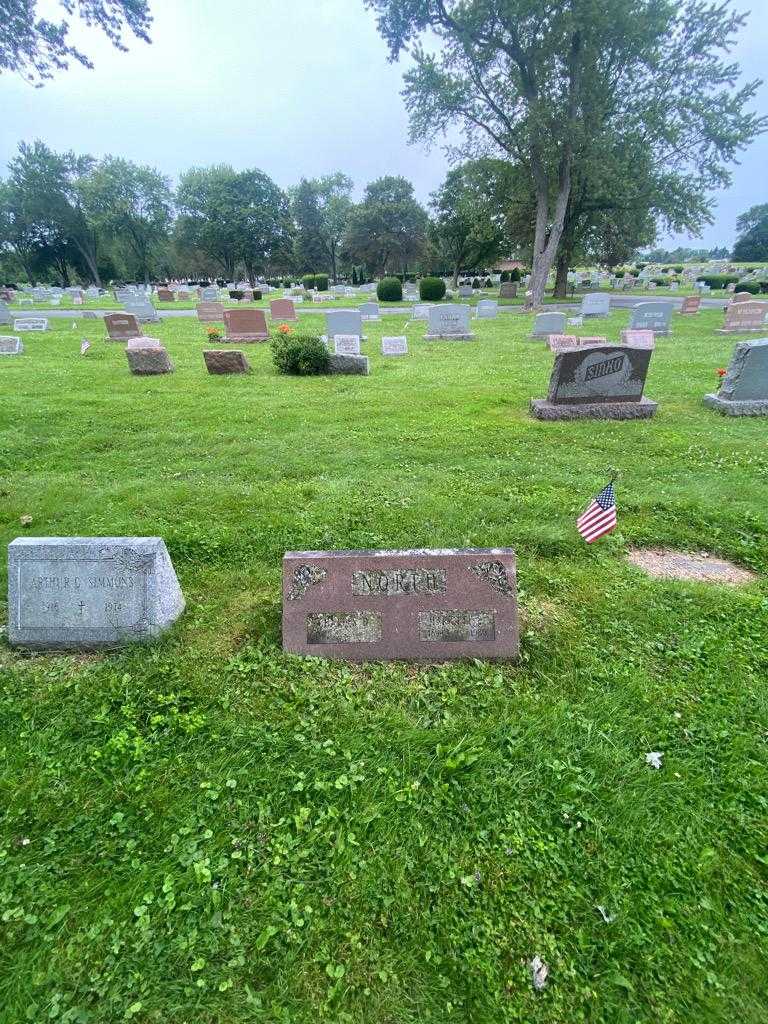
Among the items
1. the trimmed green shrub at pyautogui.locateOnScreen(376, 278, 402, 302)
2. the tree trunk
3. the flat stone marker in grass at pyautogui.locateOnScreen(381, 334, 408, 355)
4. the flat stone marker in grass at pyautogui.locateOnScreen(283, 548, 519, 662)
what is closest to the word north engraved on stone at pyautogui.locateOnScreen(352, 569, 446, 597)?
the flat stone marker in grass at pyautogui.locateOnScreen(283, 548, 519, 662)

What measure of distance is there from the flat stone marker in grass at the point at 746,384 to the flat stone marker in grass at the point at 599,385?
1.36 m

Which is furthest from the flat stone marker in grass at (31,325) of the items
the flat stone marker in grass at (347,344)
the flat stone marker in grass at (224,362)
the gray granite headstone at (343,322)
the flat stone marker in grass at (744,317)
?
the flat stone marker in grass at (744,317)

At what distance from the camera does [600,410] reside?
7922 mm

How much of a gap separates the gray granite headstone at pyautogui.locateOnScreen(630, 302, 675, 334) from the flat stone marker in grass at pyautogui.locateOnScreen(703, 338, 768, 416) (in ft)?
33.8

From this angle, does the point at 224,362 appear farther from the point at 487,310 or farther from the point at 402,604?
the point at 487,310

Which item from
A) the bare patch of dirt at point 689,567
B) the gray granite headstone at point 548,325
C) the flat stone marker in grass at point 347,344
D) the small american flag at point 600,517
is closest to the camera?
the small american flag at point 600,517

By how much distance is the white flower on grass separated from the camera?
1755 millimetres

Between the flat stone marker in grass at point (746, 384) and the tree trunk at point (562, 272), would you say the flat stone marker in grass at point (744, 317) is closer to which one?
the flat stone marker in grass at point (746, 384)

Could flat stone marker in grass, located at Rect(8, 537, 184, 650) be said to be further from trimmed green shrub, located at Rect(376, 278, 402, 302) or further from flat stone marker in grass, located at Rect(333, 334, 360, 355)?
trimmed green shrub, located at Rect(376, 278, 402, 302)

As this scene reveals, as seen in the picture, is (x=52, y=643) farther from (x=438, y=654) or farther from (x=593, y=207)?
(x=593, y=207)

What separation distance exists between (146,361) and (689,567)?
11277mm

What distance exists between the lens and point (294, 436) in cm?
718

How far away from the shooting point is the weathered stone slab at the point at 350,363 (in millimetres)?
11297

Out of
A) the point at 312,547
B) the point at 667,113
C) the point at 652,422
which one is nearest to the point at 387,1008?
the point at 312,547
